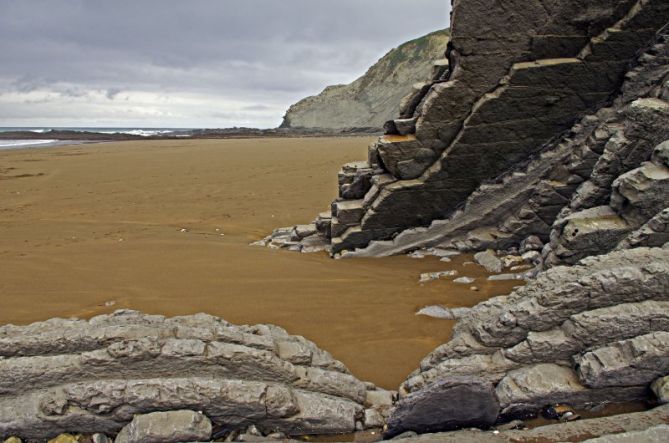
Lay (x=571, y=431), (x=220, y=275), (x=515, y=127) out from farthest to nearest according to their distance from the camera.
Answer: (x=220, y=275), (x=515, y=127), (x=571, y=431)

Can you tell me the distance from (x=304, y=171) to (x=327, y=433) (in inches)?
899

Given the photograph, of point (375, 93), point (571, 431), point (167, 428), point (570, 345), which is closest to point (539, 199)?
point (570, 345)

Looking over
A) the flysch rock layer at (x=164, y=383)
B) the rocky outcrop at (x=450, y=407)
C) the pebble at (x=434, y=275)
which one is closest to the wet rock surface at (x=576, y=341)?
the rocky outcrop at (x=450, y=407)

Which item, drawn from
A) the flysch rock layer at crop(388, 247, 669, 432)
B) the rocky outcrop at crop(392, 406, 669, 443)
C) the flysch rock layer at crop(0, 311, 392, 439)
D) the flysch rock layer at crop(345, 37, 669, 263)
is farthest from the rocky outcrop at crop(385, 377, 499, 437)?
the flysch rock layer at crop(345, 37, 669, 263)

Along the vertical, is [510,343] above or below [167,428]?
above

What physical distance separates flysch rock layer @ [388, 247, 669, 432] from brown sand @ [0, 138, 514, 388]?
1148mm

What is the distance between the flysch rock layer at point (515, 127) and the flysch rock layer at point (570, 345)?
3061mm

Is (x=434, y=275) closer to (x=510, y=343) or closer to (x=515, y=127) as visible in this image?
(x=515, y=127)

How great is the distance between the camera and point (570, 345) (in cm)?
475

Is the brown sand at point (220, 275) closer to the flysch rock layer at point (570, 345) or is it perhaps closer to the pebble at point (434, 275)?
the pebble at point (434, 275)

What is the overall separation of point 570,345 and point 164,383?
3.85 metres

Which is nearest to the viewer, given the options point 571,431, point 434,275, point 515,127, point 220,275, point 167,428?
point 571,431

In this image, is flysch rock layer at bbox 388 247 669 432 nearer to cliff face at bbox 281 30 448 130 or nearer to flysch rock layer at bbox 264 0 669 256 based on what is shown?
flysch rock layer at bbox 264 0 669 256

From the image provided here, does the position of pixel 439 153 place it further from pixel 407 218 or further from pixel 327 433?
pixel 327 433
